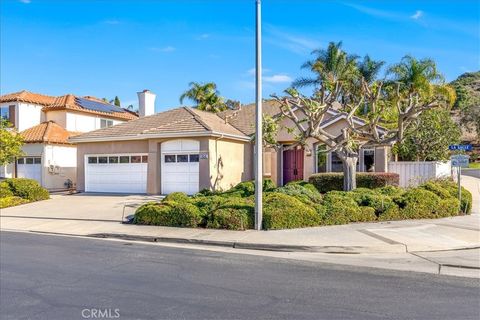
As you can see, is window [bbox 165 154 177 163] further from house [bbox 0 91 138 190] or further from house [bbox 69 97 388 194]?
house [bbox 0 91 138 190]

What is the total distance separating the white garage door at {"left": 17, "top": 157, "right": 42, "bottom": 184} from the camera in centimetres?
Answer: 2756

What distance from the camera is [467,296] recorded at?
6465 mm

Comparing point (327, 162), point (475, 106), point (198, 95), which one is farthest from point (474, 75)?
point (327, 162)

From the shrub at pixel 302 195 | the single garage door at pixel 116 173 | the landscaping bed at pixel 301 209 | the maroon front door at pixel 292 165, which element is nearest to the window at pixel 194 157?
the single garage door at pixel 116 173

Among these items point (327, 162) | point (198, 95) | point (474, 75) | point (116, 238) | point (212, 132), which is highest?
point (474, 75)

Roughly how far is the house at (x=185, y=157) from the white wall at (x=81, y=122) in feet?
21.5

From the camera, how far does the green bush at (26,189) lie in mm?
20812

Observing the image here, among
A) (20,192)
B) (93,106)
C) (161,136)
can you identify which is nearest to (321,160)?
(161,136)

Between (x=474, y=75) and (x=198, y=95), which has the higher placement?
(x=474, y=75)

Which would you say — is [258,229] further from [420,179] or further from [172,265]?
[420,179]

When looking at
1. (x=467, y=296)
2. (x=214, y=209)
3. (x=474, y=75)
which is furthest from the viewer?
(x=474, y=75)

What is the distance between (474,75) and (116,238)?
13751cm

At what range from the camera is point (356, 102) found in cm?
Answer: 2244

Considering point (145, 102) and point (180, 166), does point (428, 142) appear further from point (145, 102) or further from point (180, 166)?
point (145, 102)
